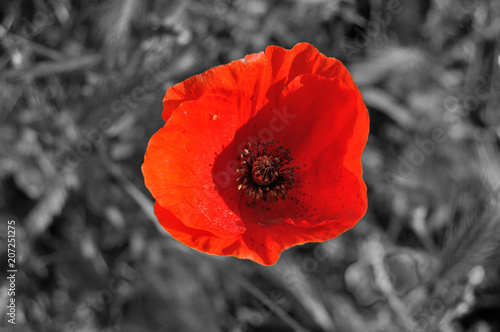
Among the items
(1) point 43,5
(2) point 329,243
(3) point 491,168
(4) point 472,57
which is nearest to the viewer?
(3) point 491,168

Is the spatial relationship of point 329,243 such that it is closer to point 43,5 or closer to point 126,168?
point 126,168

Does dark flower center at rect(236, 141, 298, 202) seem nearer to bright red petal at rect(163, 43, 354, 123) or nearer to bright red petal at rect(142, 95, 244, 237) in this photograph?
bright red petal at rect(142, 95, 244, 237)

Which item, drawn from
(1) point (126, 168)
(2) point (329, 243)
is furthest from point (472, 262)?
(1) point (126, 168)

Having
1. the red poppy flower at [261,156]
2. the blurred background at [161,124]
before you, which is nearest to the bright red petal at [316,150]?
the red poppy flower at [261,156]

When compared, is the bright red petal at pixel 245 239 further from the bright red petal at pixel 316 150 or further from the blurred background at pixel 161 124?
the blurred background at pixel 161 124

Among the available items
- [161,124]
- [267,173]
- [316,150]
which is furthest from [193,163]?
[161,124]

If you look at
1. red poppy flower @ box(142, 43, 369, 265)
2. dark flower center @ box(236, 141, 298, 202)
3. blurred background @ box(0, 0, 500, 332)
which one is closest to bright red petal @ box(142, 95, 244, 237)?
red poppy flower @ box(142, 43, 369, 265)

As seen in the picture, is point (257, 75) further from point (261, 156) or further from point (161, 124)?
point (161, 124)
